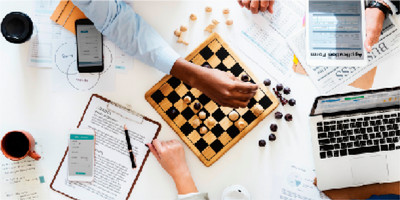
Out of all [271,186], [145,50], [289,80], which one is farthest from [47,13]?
[271,186]

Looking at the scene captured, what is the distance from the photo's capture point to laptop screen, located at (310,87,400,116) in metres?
1.20

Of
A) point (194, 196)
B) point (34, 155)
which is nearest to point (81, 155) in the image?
point (34, 155)

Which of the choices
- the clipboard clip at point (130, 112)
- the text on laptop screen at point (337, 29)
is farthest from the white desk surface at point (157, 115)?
the text on laptop screen at point (337, 29)

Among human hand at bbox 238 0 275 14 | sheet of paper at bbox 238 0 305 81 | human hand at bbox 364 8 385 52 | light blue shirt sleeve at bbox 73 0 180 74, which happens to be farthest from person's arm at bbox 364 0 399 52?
light blue shirt sleeve at bbox 73 0 180 74

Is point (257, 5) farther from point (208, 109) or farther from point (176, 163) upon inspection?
point (176, 163)

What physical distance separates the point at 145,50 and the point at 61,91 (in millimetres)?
352

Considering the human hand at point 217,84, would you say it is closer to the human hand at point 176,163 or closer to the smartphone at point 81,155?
the human hand at point 176,163

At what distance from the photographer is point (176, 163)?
4.40ft

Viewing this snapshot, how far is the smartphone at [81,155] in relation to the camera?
1.38 metres

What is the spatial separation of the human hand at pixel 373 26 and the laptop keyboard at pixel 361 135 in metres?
0.25

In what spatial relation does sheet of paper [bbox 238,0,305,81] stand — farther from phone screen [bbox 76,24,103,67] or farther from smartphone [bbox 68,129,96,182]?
smartphone [bbox 68,129,96,182]

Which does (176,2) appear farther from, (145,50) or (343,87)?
(343,87)

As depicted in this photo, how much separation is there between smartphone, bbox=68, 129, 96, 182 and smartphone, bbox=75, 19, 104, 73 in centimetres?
24

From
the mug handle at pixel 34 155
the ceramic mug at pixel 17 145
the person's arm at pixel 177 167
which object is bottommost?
the person's arm at pixel 177 167
